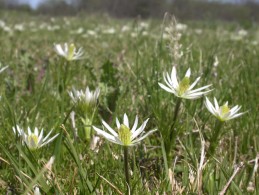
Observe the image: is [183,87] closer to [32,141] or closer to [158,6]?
[32,141]

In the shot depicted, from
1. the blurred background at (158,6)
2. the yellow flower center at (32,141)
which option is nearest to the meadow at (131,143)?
the yellow flower center at (32,141)

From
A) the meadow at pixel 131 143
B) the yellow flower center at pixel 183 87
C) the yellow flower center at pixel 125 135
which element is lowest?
the meadow at pixel 131 143

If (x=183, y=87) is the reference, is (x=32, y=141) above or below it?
below

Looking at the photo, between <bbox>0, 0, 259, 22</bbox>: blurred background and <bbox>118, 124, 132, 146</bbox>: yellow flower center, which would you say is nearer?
<bbox>118, 124, 132, 146</bbox>: yellow flower center

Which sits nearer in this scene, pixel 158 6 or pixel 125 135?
pixel 125 135

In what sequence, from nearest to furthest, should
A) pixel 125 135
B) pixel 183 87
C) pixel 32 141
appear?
pixel 125 135
pixel 32 141
pixel 183 87

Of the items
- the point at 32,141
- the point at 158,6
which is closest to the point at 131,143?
the point at 32,141

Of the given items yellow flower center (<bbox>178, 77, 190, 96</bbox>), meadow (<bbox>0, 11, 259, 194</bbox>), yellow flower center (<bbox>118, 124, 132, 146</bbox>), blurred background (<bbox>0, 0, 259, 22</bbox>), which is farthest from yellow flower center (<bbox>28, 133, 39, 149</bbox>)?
blurred background (<bbox>0, 0, 259, 22</bbox>)

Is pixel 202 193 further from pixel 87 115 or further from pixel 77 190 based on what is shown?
pixel 87 115

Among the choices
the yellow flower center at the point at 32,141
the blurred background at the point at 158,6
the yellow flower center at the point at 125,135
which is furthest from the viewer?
the blurred background at the point at 158,6

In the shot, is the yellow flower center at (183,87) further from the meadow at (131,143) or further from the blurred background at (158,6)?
the blurred background at (158,6)

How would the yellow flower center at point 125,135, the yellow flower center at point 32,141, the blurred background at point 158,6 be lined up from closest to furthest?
the yellow flower center at point 125,135
the yellow flower center at point 32,141
the blurred background at point 158,6

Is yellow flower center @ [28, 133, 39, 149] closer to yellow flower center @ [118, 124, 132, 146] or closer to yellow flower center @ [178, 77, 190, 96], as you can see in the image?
yellow flower center @ [118, 124, 132, 146]
